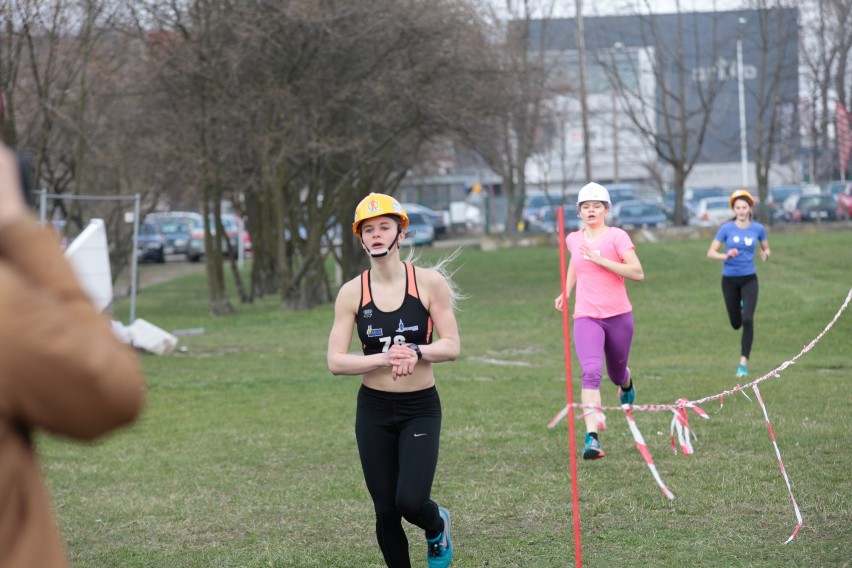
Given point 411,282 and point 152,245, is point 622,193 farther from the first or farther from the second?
point 411,282

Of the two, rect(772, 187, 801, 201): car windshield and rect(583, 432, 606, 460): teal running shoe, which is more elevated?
rect(772, 187, 801, 201): car windshield

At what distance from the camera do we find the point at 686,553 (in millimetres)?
6422

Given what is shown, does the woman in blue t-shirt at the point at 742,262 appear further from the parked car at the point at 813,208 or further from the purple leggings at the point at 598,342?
the parked car at the point at 813,208

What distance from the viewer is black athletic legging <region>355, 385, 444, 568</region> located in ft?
18.5

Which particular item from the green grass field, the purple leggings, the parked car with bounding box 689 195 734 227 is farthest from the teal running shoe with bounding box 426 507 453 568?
the parked car with bounding box 689 195 734 227

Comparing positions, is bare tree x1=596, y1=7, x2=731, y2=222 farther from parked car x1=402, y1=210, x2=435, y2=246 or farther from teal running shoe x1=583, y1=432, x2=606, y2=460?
teal running shoe x1=583, y1=432, x2=606, y2=460

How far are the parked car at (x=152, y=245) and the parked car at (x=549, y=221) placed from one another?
49.6ft

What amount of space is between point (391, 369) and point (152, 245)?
44.4 m

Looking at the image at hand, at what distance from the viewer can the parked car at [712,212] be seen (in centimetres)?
4631

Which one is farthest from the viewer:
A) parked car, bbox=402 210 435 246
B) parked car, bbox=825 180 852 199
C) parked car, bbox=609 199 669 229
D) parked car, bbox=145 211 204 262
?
parked car, bbox=145 211 204 262

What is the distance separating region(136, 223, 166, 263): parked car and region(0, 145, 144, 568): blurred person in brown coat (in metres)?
46.1

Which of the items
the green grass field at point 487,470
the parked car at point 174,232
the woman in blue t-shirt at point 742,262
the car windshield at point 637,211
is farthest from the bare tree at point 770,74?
the woman in blue t-shirt at point 742,262

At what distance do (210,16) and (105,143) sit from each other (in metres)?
6.07

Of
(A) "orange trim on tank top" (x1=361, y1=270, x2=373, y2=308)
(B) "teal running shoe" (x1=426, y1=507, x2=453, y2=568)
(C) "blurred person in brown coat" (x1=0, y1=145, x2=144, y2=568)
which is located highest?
(C) "blurred person in brown coat" (x1=0, y1=145, x2=144, y2=568)
